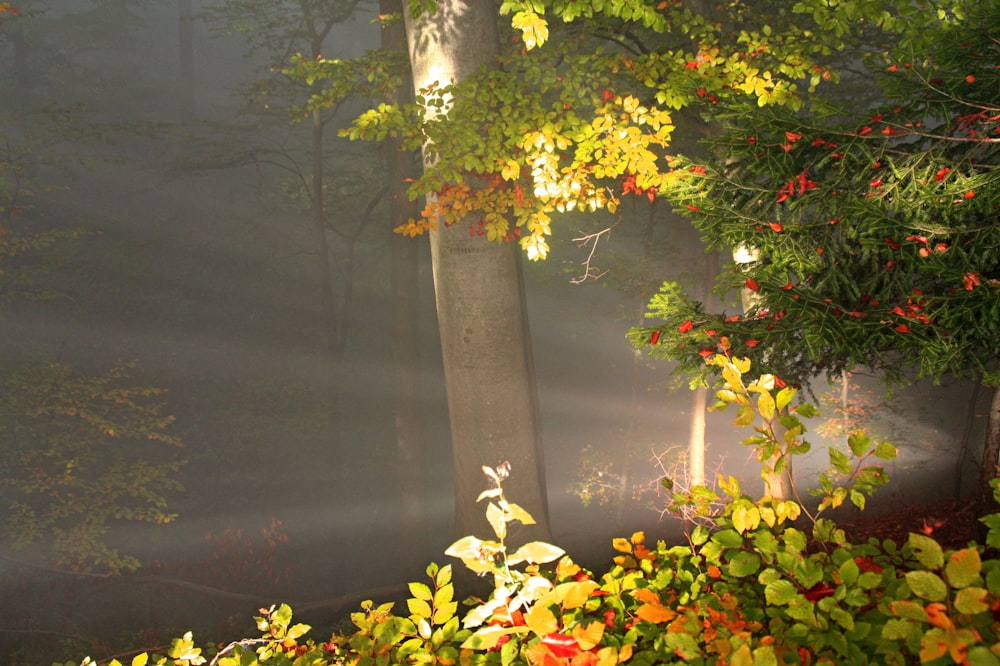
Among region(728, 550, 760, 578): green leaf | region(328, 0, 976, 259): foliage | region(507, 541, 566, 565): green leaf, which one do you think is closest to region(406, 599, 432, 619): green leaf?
region(507, 541, 566, 565): green leaf

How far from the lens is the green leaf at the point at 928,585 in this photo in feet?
4.13

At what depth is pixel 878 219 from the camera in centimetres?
384

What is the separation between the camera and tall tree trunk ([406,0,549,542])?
5.49 m

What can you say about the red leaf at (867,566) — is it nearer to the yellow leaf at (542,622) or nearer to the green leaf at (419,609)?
the yellow leaf at (542,622)

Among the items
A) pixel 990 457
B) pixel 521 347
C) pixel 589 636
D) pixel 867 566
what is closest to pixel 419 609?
pixel 589 636

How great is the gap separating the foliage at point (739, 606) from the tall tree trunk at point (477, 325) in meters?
3.17

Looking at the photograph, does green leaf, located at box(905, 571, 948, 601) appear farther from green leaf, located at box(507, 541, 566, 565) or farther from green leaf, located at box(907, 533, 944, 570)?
green leaf, located at box(507, 541, 566, 565)

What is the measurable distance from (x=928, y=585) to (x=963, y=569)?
7 centimetres

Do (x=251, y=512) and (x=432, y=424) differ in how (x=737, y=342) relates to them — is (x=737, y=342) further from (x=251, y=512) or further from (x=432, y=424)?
(x=432, y=424)

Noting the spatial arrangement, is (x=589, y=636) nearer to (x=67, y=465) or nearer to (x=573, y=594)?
(x=573, y=594)

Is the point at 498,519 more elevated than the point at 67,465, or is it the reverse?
the point at 498,519

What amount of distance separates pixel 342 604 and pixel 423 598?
8785 millimetres

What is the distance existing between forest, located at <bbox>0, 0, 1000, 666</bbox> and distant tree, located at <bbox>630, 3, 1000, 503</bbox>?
0.10 ft

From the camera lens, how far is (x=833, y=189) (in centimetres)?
431
